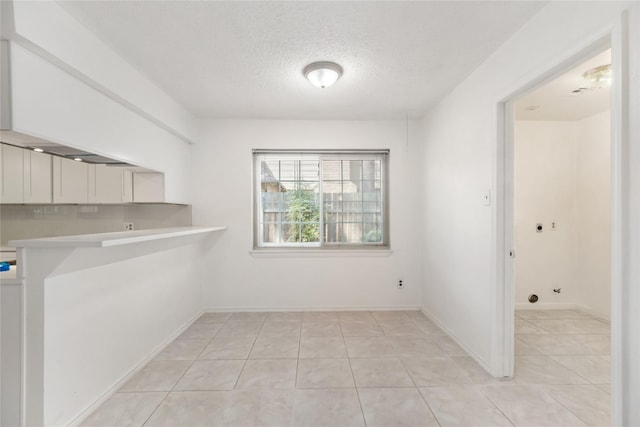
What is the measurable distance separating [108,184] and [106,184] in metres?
0.02

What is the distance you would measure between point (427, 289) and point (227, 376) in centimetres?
234

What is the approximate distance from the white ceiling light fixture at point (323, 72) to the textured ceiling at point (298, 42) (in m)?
0.05

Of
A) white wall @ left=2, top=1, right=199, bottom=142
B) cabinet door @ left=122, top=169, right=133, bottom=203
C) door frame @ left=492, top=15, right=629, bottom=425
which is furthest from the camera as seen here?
cabinet door @ left=122, top=169, right=133, bottom=203

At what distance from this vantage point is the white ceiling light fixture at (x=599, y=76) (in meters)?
2.13

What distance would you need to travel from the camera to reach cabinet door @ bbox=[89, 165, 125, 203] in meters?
2.46

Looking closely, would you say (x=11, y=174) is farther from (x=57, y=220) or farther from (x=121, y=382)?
(x=121, y=382)

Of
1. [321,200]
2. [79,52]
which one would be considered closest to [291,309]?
[321,200]

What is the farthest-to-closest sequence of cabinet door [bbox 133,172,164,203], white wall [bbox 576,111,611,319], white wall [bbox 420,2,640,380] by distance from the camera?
white wall [bbox 576,111,611,319] → cabinet door [bbox 133,172,164,203] → white wall [bbox 420,2,640,380]

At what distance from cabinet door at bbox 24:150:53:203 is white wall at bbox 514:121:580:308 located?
4.85 meters

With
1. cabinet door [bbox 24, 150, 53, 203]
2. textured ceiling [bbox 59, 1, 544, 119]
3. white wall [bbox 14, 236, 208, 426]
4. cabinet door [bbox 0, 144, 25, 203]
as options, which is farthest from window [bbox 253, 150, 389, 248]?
cabinet door [bbox 0, 144, 25, 203]

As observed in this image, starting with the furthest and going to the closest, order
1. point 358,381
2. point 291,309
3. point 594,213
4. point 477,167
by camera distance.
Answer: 1. point 291,309
2. point 594,213
3. point 477,167
4. point 358,381

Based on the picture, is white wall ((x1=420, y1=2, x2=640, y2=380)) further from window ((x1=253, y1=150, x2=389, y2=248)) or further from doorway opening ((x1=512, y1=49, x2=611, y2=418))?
doorway opening ((x1=512, y1=49, x2=611, y2=418))

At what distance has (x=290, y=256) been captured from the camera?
342 cm

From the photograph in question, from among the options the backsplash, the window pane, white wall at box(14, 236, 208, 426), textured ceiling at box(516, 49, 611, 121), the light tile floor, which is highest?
textured ceiling at box(516, 49, 611, 121)
